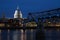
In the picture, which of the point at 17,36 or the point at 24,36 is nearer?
the point at 24,36

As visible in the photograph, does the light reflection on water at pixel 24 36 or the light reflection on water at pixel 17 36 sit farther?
the light reflection on water at pixel 17 36

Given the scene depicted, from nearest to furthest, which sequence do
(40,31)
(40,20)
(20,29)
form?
(40,31) < (40,20) < (20,29)

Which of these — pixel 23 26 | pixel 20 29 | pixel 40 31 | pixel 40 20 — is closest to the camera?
pixel 40 31

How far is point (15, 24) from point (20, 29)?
445cm

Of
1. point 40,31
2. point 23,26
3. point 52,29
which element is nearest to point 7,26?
point 23,26

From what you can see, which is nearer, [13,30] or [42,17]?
[42,17]

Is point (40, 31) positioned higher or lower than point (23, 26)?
lower

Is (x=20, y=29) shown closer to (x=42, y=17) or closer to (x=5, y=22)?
(x=5, y=22)

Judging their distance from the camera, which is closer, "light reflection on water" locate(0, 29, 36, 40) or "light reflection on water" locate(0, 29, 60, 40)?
"light reflection on water" locate(0, 29, 60, 40)

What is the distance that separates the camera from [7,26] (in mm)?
88875

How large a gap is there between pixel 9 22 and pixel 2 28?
12.3 feet

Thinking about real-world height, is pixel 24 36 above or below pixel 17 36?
below

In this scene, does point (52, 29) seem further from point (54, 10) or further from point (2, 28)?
point (54, 10)

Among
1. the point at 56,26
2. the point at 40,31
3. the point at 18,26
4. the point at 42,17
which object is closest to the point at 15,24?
the point at 18,26
